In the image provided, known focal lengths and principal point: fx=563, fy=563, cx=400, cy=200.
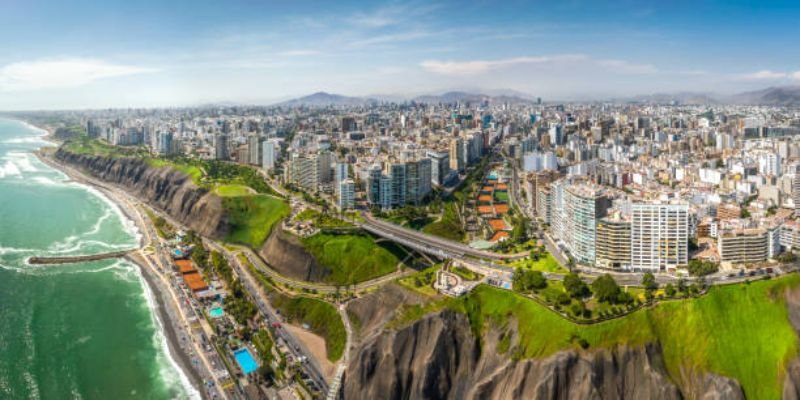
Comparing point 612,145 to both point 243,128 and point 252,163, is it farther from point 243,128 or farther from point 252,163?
point 243,128

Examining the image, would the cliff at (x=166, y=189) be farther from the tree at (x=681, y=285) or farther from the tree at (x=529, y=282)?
the tree at (x=681, y=285)

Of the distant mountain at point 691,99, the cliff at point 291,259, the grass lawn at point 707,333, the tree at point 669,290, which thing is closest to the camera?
the grass lawn at point 707,333

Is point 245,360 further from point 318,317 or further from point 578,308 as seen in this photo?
point 578,308

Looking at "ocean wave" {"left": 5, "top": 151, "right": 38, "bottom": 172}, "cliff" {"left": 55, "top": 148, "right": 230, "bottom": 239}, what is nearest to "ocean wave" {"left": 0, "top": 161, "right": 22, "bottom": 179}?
"ocean wave" {"left": 5, "top": 151, "right": 38, "bottom": 172}

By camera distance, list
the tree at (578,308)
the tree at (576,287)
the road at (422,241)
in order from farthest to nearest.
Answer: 1. the road at (422,241)
2. the tree at (576,287)
3. the tree at (578,308)

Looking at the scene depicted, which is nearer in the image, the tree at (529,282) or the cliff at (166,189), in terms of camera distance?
the tree at (529,282)

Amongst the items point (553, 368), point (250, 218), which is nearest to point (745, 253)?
point (553, 368)

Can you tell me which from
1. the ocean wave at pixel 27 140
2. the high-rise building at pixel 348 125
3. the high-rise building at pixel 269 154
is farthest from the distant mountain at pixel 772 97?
the ocean wave at pixel 27 140
